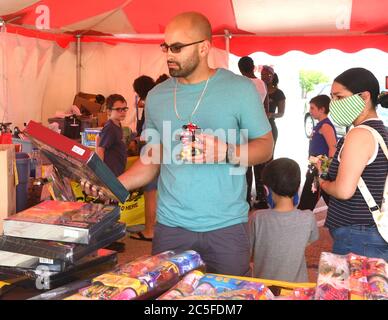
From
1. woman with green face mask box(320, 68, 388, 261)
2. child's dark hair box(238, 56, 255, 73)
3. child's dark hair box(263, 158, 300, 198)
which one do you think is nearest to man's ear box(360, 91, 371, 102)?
woman with green face mask box(320, 68, 388, 261)

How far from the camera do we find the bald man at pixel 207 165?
2016 millimetres

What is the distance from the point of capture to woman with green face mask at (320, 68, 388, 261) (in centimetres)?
222

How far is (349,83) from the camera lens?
2400mm

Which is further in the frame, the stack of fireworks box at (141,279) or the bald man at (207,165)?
the bald man at (207,165)

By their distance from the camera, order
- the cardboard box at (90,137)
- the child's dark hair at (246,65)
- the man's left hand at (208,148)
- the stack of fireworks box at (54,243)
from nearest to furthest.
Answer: the stack of fireworks box at (54,243)
the man's left hand at (208,148)
the cardboard box at (90,137)
the child's dark hair at (246,65)

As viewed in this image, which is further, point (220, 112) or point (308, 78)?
point (308, 78)

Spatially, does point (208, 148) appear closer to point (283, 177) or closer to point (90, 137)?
point (283, 177)

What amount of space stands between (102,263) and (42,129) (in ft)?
1.43

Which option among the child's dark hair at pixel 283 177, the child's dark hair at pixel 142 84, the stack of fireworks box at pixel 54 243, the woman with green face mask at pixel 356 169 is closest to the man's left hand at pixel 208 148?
the stack of fireworks box at pixel 54 243

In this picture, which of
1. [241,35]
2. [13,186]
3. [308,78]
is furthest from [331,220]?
[308,78]

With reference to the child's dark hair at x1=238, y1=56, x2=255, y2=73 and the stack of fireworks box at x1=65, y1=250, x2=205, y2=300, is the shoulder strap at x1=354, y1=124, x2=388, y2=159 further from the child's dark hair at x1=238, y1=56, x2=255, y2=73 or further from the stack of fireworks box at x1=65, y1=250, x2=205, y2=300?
the child's dark hair at x1=238, y1=56, x2=255, y2=73

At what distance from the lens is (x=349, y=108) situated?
236cm

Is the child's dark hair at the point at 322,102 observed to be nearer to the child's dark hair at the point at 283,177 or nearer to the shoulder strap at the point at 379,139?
the child's dark hair at the point at 283,177
